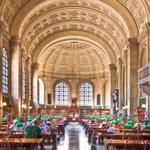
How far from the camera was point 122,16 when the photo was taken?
35.2 metres

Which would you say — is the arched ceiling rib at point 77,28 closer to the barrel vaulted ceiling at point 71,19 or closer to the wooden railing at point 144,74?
the barrel vaulted ceiling at point 71,19

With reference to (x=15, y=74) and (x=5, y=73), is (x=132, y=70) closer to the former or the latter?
(x=15, y=74)

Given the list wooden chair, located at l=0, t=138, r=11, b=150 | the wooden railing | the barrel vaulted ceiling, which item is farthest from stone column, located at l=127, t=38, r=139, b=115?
wooden chair, located at l=0, t=138, r=11, b=150

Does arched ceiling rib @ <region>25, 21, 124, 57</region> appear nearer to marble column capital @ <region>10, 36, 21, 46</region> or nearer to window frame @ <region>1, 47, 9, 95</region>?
marble column capital @ <region>10, 36, 21, 46</region>

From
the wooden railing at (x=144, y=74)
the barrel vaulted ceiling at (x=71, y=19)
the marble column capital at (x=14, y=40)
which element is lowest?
the wooden railing at (x=144, y=74)

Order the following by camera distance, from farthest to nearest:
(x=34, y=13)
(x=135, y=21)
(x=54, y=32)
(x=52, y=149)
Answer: (x=54, y=32) < (x=34, y=13) < (x=135, y=21) < (x=52, y=149)

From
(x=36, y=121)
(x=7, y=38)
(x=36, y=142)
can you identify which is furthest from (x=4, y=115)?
(x=36, y=142)

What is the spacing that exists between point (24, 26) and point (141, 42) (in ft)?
41.2

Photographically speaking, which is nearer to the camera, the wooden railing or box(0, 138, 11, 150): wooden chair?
box(0, 138, 11, 150): wooden chair

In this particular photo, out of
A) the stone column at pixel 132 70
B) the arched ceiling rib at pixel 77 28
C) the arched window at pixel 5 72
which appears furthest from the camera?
the arched ceiling rib at pixel 77 28

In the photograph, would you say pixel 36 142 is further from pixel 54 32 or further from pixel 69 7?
pixel 54 32

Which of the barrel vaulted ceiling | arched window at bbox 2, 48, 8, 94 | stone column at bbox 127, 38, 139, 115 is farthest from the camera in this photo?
stone column at bbox 127, 38, 139, 115

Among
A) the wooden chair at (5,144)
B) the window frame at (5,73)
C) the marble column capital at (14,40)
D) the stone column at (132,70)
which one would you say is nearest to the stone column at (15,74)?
the marble column capital at (14,40)

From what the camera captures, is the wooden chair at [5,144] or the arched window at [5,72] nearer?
the wooden chair at [5,144]
